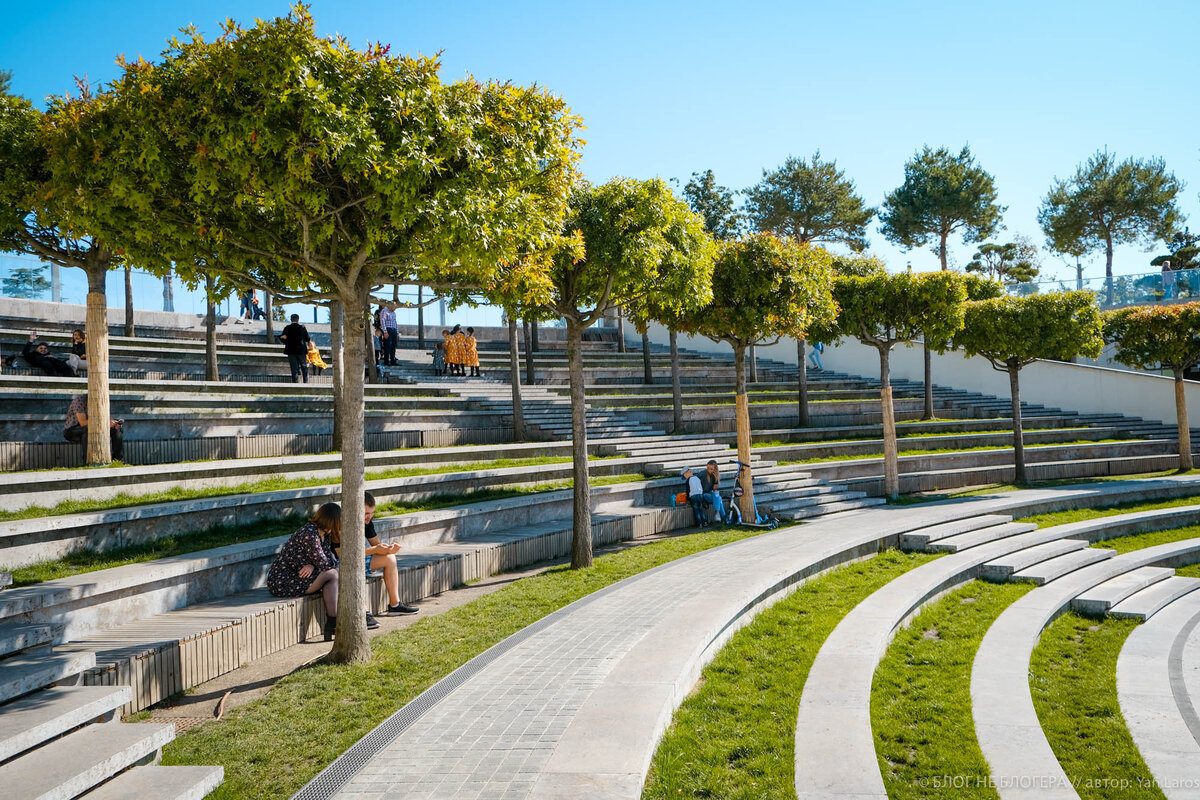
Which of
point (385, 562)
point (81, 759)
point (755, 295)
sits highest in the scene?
point (755, 295)

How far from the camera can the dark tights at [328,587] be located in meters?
7.70

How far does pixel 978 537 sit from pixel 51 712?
13.0 meters

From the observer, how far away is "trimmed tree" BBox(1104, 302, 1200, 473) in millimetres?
21625

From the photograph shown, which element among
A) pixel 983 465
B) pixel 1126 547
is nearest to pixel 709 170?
pixel 983 465

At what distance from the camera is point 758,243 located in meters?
15.4

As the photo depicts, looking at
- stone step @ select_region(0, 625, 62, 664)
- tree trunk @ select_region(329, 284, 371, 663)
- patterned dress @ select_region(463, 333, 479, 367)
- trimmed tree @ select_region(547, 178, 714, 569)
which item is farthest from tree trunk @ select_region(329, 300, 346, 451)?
patterned dress @ select_region(463, 333, 479, 367)

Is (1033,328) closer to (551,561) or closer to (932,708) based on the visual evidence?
(551,561)

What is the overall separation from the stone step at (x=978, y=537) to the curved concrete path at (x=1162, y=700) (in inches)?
114

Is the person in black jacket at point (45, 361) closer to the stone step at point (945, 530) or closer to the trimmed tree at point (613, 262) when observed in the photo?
the trimmed tree at point (613, 262)

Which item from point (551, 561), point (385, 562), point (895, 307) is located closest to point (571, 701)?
point (385, 562)

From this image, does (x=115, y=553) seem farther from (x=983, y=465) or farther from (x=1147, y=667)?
(x=983, y=465)

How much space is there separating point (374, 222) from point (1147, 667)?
880 cm

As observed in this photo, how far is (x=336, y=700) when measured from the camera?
19.8ft

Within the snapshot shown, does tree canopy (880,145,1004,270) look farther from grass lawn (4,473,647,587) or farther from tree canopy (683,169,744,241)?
grass lawn (4,473,647,587)
